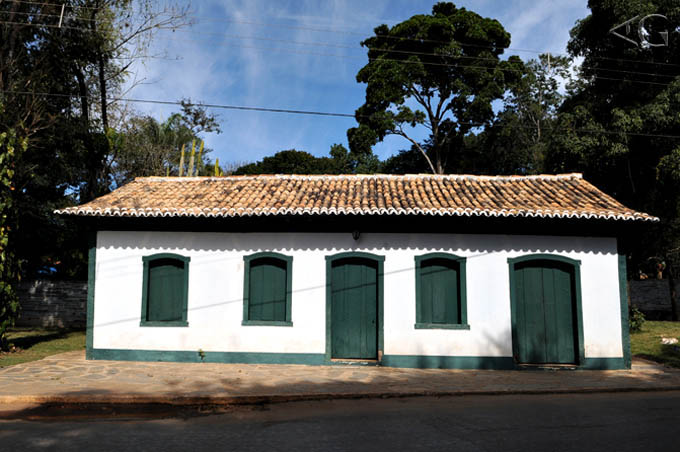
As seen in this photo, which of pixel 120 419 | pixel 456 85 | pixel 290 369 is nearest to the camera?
pixel 120 419

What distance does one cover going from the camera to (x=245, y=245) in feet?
35.6

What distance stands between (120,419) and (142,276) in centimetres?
508

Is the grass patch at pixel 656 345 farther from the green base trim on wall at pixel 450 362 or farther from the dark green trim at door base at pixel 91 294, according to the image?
the dark green trim at door base at pixel 91 294

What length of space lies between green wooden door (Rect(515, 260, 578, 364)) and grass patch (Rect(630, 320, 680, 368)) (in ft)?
8.45

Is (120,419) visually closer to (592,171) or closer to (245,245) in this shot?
(245,245)

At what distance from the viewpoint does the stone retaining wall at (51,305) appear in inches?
687

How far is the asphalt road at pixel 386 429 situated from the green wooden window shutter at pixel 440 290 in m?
3.16

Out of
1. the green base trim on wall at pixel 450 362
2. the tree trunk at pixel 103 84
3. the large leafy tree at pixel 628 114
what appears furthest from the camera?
the tree trunk at pixel 103 84

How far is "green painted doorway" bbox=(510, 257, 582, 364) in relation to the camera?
412 inches

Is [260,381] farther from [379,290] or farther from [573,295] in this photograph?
[573,295]

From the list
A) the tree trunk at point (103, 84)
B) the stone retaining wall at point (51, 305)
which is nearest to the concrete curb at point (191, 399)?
the stone retaining wall at point (51, 305)

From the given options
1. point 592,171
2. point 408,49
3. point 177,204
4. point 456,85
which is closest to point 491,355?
point 177,204

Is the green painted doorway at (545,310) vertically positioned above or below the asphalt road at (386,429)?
above

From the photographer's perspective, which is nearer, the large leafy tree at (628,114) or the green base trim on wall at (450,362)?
the green base trim on wall at (450,362)
